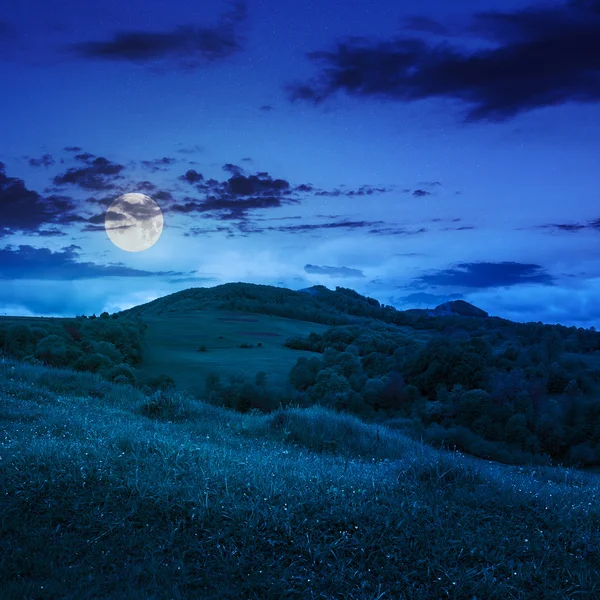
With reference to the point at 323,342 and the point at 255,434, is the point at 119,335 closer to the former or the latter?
the point at 323,342

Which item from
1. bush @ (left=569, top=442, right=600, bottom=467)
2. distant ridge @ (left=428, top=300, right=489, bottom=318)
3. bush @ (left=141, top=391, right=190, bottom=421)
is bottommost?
bush @ (left=569, top=442, right=600, bottom=467)

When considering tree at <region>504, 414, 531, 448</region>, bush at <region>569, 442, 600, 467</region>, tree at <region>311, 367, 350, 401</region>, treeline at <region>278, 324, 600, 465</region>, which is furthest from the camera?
tree at <region>311, 367, 350, 401</region>

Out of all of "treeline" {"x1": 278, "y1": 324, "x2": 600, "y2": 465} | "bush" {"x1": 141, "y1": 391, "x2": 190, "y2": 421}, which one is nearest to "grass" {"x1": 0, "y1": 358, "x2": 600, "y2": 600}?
"bush" {"x1": 141, "y1": 391, "x2": 190, "y2": 421}

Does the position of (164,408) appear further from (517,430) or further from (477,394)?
(477,394)

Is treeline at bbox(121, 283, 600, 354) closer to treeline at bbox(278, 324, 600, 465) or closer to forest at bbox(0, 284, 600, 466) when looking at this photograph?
forest at bbox(0, 284, 600, 466)

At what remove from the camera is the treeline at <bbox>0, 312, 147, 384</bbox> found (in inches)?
899

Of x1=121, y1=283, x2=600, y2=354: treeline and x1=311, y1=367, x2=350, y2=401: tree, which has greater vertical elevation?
x1=121, y1=283, x2=600, y2=354: treeline

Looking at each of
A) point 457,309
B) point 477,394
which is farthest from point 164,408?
point 457,309

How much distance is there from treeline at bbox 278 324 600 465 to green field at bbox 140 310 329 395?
4.84m

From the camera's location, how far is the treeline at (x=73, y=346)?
22841mm

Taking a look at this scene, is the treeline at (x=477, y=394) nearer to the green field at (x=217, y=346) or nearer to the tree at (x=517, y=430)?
the tree at (x=517, y=430)

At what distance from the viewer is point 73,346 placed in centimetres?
2606

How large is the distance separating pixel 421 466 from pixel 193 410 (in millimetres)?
7544

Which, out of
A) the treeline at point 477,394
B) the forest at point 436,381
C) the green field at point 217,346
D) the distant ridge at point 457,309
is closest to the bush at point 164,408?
the forest at point 436,381
